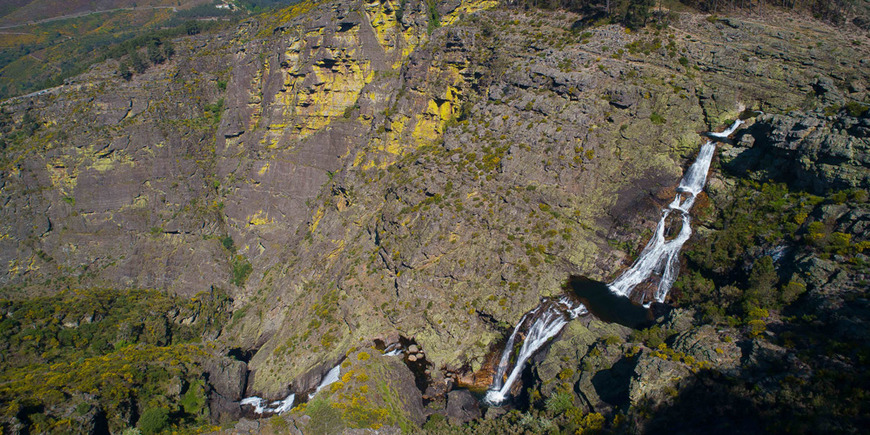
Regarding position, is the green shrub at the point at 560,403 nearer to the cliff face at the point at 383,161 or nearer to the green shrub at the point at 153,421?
the cliff face at the point at 383,161

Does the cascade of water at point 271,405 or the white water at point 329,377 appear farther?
the cascade of water at point 271,405

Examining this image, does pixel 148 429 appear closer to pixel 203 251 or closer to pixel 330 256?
pixel 330 256

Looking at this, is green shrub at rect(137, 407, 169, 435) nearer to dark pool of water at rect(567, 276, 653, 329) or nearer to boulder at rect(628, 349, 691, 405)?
dark pool of water at rect(567, 276, 653, 329)

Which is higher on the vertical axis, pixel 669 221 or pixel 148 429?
pixel 669 221

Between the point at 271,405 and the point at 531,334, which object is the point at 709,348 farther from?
the point at 271,405

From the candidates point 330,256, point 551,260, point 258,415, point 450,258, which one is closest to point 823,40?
point 551,260

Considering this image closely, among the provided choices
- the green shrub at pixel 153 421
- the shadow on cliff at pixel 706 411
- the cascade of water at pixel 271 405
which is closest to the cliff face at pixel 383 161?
the cascade of water at pixel 271 405
